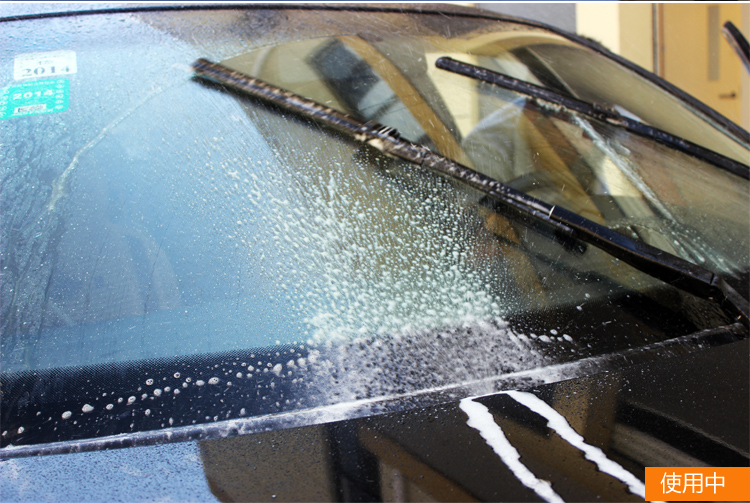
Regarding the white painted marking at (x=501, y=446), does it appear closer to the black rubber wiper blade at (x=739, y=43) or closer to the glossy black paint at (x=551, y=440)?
the glossy black paint at (x=551, y=440)

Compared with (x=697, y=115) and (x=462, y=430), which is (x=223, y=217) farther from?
(x=697, y=115)

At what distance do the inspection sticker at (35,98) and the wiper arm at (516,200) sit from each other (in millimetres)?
234

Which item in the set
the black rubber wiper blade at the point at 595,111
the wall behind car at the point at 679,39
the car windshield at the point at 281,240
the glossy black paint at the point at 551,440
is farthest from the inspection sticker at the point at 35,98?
the wall behind car at the point at 679,39

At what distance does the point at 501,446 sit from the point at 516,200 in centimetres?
43

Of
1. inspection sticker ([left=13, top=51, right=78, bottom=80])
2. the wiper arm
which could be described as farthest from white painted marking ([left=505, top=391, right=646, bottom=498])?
inspection sticker ([left=13, top=51, right=78, bottom=80])

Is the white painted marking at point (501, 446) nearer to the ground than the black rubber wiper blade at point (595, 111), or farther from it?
nearer to the ground

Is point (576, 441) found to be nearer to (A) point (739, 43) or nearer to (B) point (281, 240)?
(B) point (281, 240)

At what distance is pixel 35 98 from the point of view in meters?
0.92

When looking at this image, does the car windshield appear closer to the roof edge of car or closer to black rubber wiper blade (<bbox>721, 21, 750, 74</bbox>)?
the roof edge of car

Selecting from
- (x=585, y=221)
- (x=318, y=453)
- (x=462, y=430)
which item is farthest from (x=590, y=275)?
(x=318, y=453)

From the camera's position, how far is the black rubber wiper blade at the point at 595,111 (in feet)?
3.81

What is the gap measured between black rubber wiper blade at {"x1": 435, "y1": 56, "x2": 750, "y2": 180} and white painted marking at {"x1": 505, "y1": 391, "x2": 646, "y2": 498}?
0.76m

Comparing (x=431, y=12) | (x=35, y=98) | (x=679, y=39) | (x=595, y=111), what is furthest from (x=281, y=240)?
(x=679, y=39)

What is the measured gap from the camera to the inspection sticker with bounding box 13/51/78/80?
960 millimetres
